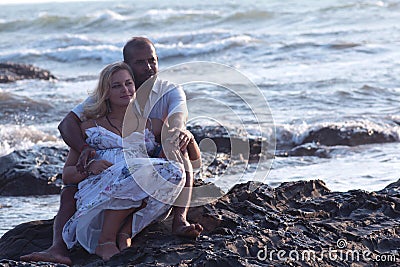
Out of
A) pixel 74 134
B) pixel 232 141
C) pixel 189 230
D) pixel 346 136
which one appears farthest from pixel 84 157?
pixel 346 136

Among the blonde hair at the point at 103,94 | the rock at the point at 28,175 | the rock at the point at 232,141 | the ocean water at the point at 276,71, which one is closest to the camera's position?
the blonde hair at the point at 103,94

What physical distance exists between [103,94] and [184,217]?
888 mm

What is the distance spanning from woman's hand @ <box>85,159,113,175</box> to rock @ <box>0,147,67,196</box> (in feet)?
10.7

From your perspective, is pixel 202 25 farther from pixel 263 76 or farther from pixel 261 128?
pixel 261 128

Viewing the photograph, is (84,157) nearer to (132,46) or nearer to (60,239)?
(60,239)

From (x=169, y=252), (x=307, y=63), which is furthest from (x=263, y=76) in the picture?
(x=169, y=252)

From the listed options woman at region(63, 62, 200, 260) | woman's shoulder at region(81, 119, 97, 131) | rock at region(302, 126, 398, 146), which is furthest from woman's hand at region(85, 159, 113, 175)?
rock at region(302, 126, 398, 146)

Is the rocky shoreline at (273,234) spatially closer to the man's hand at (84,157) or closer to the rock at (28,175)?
the man's hand at (84,157)

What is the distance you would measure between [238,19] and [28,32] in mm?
9284

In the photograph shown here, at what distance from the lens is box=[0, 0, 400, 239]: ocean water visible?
795 cm

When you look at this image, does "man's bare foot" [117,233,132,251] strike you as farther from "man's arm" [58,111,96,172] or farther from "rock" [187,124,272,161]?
"rock" [187,124,272,161]

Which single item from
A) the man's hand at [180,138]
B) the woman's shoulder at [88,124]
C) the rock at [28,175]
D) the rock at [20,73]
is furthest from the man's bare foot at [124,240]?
the rock at [20,73]

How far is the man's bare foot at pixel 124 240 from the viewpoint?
148 inches

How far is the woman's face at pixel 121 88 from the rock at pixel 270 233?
0.73 m
